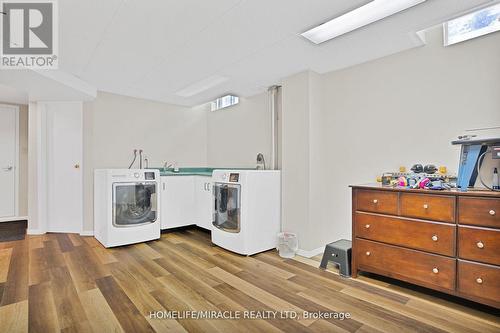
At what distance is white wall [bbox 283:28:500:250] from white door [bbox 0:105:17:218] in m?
5.16

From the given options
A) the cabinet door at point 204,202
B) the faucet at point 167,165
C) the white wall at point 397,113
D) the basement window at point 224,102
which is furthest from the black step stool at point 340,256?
the faucet at point 167,165

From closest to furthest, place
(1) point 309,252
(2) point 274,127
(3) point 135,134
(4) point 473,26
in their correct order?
(4) point 473,26 < (1) point 309,252 < (2) point 274,127 < (3) point 135,134

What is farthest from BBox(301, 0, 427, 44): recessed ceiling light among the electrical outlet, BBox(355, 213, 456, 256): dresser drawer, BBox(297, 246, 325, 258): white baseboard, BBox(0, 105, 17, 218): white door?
BBox(0, 105, 17, 218): white door

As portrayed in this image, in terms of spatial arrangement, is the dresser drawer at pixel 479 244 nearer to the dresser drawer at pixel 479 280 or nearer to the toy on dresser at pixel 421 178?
the dresser drawer at pixel 479 280

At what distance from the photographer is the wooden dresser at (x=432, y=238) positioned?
1698mm

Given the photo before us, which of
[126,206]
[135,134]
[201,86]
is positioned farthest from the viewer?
[135,134]

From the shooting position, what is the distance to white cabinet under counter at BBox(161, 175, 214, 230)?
381 cm

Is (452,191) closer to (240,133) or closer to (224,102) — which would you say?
(240,133)

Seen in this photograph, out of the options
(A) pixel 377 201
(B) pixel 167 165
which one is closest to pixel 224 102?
(B) pixel 167 165

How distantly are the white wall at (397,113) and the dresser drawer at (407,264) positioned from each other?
2.28 feet

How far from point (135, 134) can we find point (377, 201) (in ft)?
12.4

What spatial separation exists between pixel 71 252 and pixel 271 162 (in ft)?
9.02

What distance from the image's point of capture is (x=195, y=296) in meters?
2.03

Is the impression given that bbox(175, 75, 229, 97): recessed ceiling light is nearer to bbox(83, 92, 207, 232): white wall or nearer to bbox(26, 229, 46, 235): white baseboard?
bbox(83, 92, 207, 232): white wall
